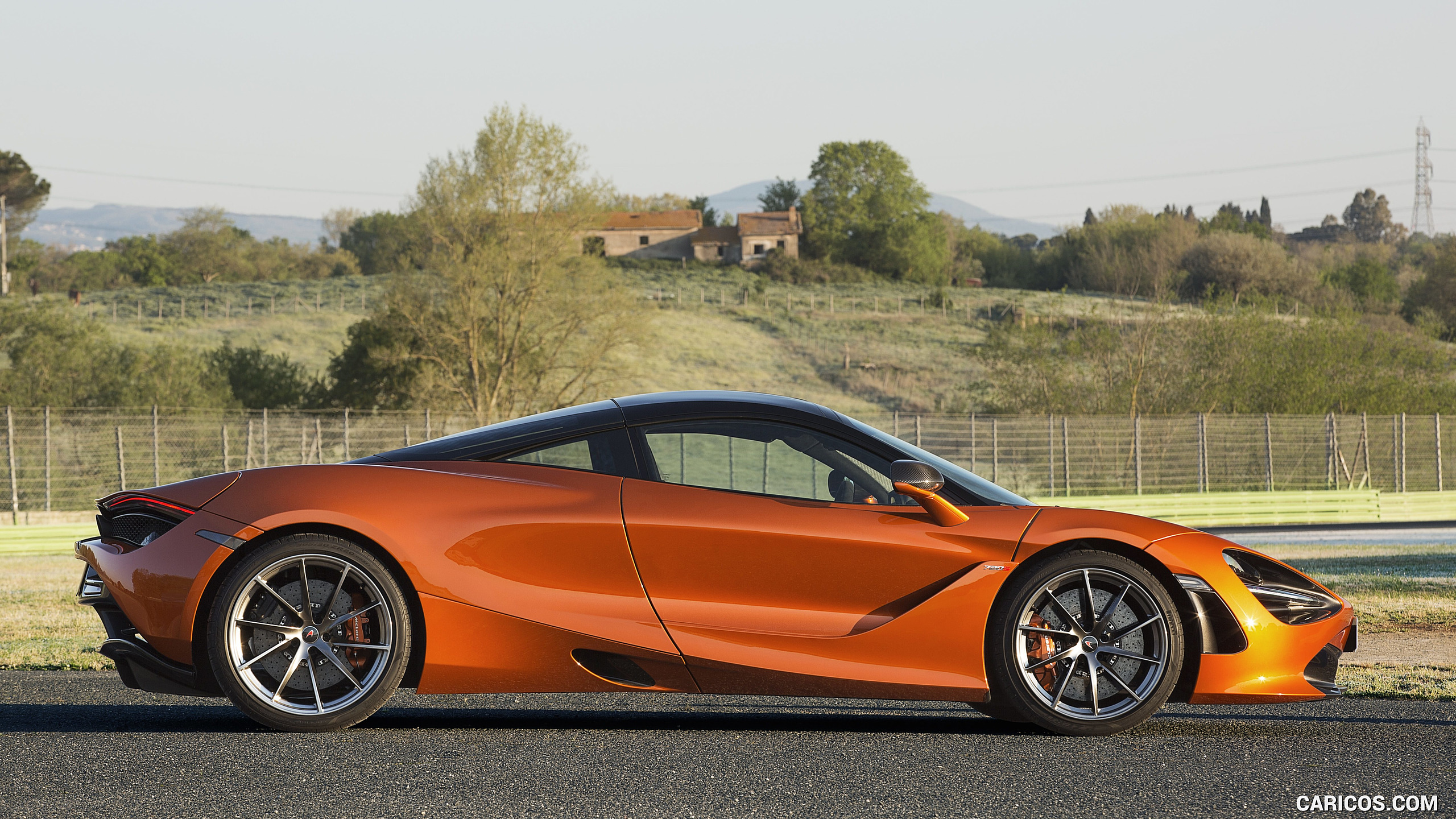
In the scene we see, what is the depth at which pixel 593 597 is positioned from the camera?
470 cm

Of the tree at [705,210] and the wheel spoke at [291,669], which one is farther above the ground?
the tree at [705,210]

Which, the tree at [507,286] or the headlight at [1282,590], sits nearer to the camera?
the headlight at [1282,590]

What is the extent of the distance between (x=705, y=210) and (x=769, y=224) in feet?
74.1

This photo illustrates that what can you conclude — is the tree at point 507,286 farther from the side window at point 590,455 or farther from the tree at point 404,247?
the side window at point 590,455

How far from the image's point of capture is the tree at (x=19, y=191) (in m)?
79.3

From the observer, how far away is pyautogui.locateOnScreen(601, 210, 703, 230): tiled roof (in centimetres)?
10194

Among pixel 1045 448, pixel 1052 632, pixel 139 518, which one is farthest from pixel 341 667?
pixel 1045 448

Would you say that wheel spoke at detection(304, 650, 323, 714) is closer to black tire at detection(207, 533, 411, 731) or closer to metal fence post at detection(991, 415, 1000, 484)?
black tire at detection(207, 533, 411, 731)

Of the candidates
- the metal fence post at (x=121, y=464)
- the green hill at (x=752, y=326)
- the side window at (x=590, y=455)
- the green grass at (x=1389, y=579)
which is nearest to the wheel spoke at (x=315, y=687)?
the side window at (x=590, y=455)

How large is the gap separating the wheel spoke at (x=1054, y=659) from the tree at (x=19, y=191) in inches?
3471

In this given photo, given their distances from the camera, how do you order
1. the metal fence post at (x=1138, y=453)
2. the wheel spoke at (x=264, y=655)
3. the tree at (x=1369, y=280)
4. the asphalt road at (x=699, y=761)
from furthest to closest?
the tree at (x=1369, y=280)
the metal fence post at (x=1138, y=453)
the wheel spoke at (x=264, y=655)
the asphalt road at (x=699, y=761)

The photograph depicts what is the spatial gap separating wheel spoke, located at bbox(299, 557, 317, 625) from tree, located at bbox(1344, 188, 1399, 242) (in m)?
194

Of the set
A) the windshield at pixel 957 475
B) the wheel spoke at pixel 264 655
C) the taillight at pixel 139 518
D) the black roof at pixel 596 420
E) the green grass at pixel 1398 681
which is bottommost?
the green grass at pixel 1398 681

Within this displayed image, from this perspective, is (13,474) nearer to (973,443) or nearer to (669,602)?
(973,443)
